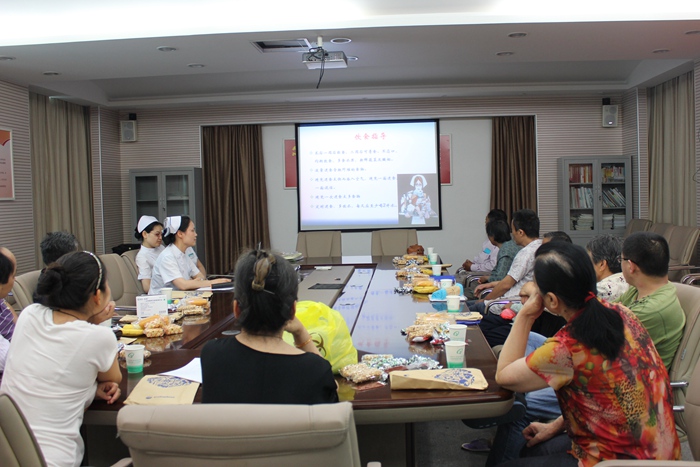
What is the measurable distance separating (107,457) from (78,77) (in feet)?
15.6

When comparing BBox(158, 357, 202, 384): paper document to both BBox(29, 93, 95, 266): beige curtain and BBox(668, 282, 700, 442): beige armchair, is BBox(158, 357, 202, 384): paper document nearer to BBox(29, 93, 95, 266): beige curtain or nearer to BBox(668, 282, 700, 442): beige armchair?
BBox(668, 282, 700, 442): beige armchair

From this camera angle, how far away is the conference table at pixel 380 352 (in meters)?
1.70

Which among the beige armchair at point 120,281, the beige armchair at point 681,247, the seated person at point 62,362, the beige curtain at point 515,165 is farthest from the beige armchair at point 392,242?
the seated person at point 62,362

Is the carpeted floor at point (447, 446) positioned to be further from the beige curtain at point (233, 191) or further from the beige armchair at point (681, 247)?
the beige curtain at point (233, 191)

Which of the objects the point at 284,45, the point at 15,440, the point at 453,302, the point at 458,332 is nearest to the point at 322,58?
the point at 284,45

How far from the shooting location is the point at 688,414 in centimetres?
177

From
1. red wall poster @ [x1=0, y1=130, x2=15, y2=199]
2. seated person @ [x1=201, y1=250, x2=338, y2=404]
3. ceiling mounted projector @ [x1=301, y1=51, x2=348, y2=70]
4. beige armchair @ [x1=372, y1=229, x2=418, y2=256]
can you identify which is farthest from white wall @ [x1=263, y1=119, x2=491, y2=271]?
seated person @ [x1=201, y1=250, x2=338, y2=404]

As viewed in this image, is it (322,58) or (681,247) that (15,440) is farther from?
(681,247)

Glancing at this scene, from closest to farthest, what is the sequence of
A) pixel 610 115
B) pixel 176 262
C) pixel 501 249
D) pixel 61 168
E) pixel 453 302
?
pixel 453 302, pixel 176 262, pixel 501 249, pixel 61 168, pixel 610 115

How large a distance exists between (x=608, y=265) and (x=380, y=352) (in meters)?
1.38

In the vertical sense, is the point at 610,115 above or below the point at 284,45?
below

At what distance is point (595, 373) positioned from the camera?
1599mm

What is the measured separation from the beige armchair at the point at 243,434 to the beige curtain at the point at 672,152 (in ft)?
19.6

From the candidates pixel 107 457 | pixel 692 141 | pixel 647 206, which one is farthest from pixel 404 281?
pixel 647 206
